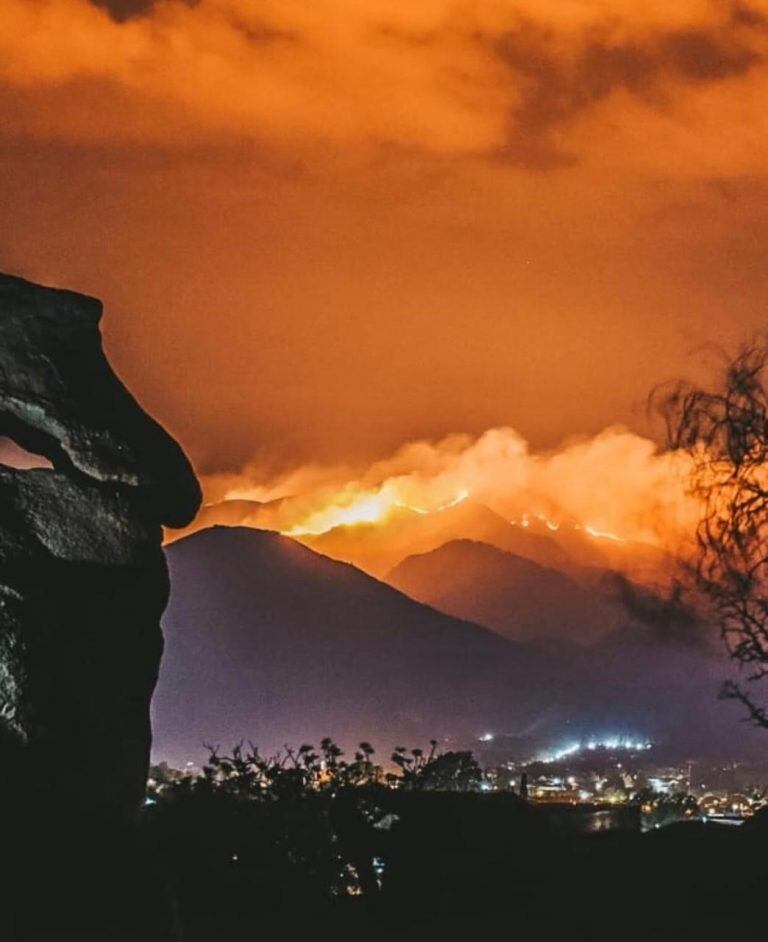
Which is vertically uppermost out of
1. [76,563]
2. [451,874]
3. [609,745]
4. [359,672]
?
[359,672]

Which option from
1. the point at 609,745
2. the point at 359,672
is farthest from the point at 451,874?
the point at 359,672

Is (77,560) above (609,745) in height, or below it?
below

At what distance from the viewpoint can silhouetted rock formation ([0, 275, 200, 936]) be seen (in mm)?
6004

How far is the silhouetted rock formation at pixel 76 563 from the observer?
19.7ft

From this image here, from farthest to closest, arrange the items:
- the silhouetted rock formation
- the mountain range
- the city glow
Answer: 1. the mountain range
2. the city glow
3. the silhouetted rock formation

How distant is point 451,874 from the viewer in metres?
9.50

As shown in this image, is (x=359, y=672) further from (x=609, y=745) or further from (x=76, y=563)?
(x=76, y=563)

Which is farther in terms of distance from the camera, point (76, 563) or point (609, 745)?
point (609, 745)

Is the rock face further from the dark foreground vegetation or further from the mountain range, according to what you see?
the mountain range

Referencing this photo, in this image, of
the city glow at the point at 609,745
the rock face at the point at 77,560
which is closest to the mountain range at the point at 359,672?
the city glow at the point at 609,745

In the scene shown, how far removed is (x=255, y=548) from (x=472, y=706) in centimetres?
4246

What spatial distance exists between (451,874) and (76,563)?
4.38 metres

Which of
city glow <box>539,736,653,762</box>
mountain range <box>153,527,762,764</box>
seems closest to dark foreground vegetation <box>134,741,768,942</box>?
mountain range <box>153,527,762,764</box>

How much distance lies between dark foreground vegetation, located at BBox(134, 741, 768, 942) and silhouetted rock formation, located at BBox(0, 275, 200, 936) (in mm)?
552
